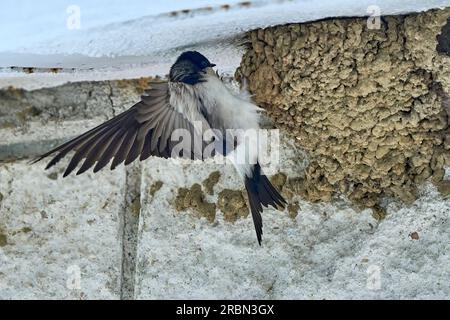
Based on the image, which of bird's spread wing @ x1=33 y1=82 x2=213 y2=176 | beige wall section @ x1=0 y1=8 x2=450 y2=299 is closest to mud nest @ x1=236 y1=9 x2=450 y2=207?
beige wall section @ x1=0 y1=8 x2=450 y2=299

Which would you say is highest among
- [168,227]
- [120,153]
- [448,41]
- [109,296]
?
[448,41]

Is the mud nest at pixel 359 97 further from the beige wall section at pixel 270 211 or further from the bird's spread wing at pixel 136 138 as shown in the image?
the bird's spread wing at pixel 136 138

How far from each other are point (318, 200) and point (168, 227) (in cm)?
29

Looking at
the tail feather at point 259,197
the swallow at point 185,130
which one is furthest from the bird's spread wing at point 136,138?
the tail feather at point 259,197

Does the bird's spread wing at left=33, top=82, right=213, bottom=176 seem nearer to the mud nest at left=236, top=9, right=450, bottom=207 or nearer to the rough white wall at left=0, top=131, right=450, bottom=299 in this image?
the rough white wall at left=0, top=131, right=450, bottom=299

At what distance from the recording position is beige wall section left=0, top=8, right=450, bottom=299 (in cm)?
170

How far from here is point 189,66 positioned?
190cm

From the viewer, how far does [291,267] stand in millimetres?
1726

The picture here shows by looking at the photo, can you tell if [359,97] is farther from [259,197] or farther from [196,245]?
[196,245]

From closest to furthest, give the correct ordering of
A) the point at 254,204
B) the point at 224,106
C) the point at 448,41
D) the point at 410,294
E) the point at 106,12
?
the point at 106,12 < the point at 410,294 < the point at 254,204 < the point at 448,41 < the point at 224,106

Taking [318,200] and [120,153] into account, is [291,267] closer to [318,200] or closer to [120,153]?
[318,200]

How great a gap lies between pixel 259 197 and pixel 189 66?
0.33 metres

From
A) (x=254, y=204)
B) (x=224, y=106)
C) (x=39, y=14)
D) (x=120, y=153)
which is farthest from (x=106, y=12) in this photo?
(x=224, y=106)

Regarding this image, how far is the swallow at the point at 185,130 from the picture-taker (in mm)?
1785
